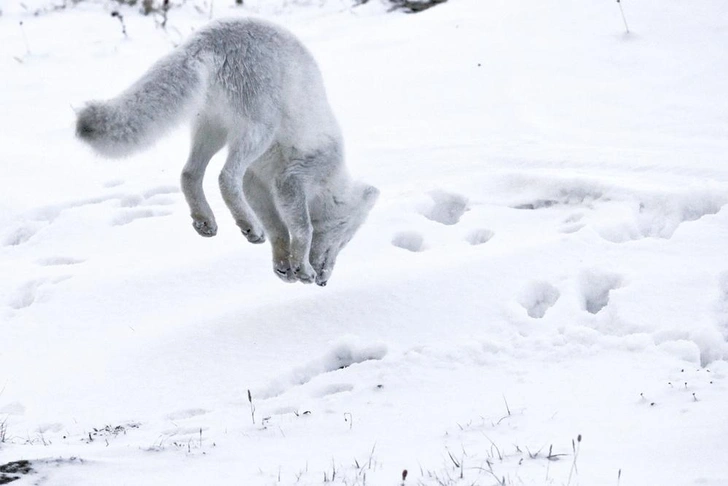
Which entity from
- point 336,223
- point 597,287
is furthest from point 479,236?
point 336,223

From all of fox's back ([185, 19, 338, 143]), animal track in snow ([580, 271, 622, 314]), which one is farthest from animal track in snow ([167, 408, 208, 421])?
animal track in snow ([580, 271, 622, 314])

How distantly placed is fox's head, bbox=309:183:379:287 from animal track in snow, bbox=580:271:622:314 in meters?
1.33

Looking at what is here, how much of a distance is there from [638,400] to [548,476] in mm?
940

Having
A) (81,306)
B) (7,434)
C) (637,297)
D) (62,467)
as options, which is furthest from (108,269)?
(637,297)

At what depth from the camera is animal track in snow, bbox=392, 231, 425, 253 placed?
577 cm

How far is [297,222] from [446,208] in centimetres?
184

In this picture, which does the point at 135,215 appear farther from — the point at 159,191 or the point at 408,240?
the point at 408,240

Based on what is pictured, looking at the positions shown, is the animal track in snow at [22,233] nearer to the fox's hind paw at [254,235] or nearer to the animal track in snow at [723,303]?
the fox's hind paw at [254,235]

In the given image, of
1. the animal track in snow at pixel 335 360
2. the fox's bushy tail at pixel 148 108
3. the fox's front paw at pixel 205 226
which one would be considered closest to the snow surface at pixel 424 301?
the animal track in snow at pixel 335 360

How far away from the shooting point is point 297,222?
4613mm

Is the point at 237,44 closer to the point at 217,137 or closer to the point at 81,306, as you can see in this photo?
the point at 217,137

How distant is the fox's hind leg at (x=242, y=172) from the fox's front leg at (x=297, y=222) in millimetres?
419

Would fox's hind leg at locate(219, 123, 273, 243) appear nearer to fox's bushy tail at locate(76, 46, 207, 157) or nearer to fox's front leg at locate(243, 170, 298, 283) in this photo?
fox's bushy tail at locate(76, 46, 207, 157)

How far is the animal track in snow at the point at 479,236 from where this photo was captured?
573cm
